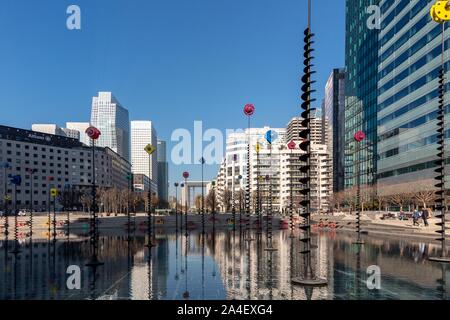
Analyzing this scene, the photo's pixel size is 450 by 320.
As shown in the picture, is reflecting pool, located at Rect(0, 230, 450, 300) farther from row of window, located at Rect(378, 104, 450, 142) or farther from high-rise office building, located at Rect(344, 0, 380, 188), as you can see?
high-rise office building, located at Rect(344, 0, 380, 188)

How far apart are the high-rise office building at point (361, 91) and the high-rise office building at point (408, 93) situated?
1205 centimetres

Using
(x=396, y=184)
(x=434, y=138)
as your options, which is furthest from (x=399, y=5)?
(x=396, y=184)

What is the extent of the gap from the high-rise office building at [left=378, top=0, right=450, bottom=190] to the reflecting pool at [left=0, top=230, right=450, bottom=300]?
155 feet

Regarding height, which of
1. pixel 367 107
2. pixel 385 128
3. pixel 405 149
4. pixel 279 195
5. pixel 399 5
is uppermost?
pixel 399 5

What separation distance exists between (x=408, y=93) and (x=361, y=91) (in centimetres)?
3738

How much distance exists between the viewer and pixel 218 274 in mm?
17094

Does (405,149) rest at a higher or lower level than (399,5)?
lower

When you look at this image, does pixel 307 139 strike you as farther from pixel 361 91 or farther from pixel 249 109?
pixel 361 91

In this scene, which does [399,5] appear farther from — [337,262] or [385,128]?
[337,262]

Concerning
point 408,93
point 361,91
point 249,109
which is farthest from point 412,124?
point 249,109

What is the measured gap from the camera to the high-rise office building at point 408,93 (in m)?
65.4

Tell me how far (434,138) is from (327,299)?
62818 millimetres

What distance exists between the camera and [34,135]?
495ft

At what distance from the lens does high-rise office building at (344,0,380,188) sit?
101 meters
